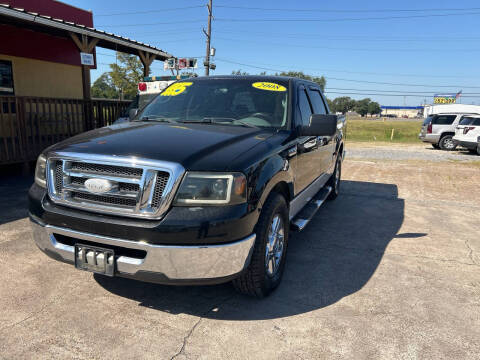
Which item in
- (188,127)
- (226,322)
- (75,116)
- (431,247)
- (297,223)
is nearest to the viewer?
(226,322)

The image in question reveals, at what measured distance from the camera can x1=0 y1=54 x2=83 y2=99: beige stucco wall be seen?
41.3ft

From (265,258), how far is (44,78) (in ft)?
45.5

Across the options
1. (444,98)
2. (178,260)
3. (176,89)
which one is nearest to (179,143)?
(178,260)

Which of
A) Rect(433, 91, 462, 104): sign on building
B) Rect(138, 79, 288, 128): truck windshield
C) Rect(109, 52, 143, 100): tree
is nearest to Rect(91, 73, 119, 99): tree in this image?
Rect(109, 52, 143, 100): tree

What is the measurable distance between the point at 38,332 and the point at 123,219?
3.25ft

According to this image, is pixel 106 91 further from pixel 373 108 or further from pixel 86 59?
pixel 373 108

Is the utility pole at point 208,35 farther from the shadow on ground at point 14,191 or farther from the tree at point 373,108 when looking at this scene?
the tree at point 373,108

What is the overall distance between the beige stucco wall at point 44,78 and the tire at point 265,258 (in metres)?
12.7

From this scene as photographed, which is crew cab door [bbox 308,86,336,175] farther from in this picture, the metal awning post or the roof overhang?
the metal awning post

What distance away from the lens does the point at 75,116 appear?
9.75 metres

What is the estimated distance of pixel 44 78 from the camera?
44.6 feet

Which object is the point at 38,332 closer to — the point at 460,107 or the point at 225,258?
the point at 225,258

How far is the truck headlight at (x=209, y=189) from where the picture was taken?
7.74ft

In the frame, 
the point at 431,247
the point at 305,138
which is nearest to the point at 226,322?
the point at 305,138
